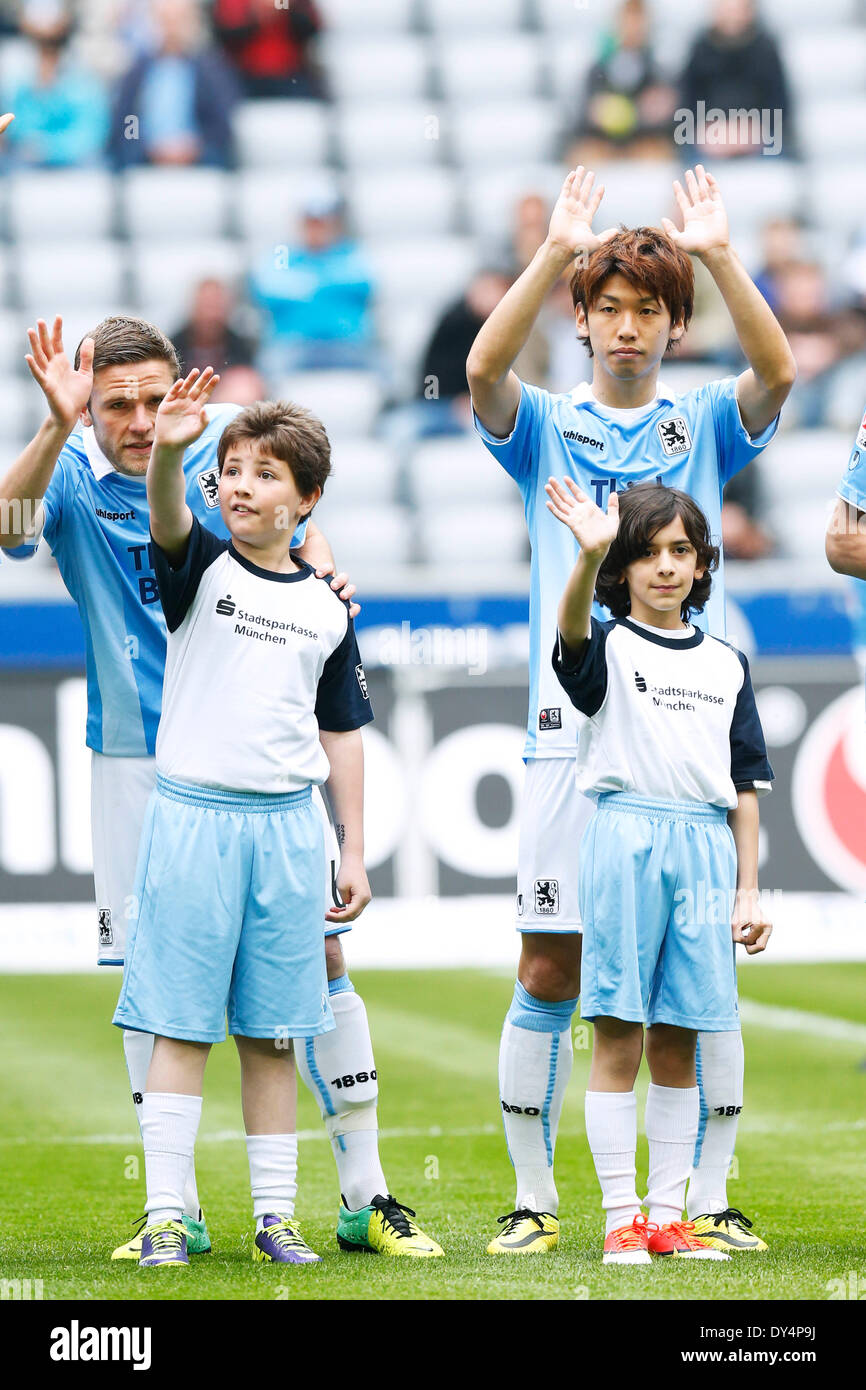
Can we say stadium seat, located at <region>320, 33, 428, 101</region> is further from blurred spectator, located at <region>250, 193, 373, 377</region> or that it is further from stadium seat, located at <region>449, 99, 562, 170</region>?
blurred spectator, located at <region>250, 193, 373, 377</region>

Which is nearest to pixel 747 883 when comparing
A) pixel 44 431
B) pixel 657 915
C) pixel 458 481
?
pixel 657 915

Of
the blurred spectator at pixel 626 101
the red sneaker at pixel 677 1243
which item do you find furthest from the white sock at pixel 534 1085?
the blurred spectator at pixel 626 101

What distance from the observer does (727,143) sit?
14797 mm

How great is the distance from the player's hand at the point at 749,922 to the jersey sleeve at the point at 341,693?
2.91 ft

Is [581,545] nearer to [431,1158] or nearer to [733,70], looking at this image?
[431,1158]

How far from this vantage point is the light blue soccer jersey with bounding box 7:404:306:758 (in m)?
4.26

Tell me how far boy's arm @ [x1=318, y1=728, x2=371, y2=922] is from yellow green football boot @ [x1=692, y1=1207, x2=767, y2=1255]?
0.99m

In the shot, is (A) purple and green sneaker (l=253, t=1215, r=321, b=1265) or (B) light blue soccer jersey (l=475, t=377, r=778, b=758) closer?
(A) purple and green sneaker (l=253, t=1215, r=321, b=1265)

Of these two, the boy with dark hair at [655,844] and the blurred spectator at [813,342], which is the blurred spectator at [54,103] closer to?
the blurred spectator at [813,342]

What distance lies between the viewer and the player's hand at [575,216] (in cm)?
403

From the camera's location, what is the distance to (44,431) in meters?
3.83

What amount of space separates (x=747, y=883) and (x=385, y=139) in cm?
1262

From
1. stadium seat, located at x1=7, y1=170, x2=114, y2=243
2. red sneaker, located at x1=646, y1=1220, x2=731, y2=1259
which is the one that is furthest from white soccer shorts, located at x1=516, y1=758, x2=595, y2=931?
stadium seat, located at x1=7, y1=170, x2=114, y2=243

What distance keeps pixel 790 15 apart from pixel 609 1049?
577 inches
